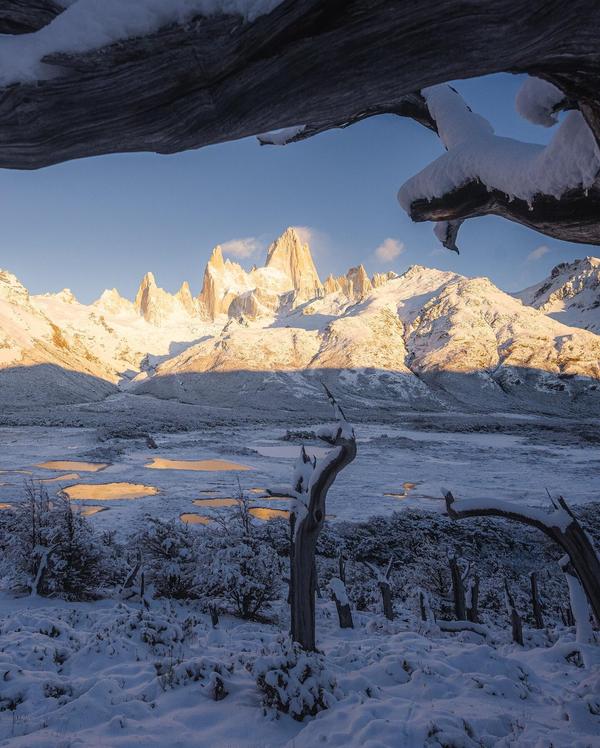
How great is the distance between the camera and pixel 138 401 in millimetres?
75688

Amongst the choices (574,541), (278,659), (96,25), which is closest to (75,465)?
(278,659)

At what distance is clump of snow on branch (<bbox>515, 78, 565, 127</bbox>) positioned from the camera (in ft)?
5.95

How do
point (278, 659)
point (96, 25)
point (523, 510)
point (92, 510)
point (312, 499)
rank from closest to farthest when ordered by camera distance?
1. point (96, 25)
2. point (523, 510)
3. point (312, 499)
4. point (278, 659)
5. point (92, 510)

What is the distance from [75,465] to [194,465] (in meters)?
6.65

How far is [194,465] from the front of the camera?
26.6 meters

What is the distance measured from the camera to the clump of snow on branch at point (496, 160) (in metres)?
1.90

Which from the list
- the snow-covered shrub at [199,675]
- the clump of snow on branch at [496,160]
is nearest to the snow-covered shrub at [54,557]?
the snow-covered shrub at [199,675]

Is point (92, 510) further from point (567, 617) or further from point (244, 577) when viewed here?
point (567, 617)

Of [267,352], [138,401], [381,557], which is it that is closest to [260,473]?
[381,557]

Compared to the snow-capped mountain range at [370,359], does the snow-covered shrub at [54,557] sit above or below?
below

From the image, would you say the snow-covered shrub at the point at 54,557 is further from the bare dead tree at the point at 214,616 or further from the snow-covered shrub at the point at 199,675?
the snow-covered shrub at the point at 199,675

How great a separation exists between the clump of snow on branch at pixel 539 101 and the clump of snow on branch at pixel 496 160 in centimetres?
9

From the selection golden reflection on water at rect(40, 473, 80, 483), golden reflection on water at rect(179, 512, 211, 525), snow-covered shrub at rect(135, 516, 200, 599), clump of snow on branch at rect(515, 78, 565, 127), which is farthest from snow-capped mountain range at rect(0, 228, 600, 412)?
clump of snow on branch at rect(515, 78, 565, 127)

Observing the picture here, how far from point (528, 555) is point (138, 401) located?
71.1 m
